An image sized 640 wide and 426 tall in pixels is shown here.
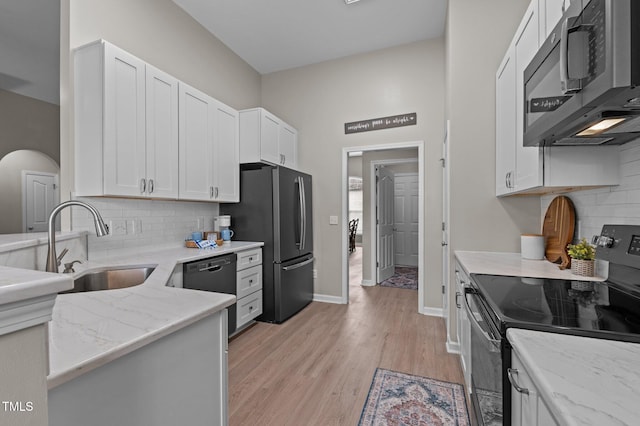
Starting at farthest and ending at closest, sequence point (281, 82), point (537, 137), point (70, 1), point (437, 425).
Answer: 1. point (281, 82)
2. point (70, 1)
3. point (437, 425)
4. point (537, 137)

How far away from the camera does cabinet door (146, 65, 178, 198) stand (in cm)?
246

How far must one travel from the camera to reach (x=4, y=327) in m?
0.41

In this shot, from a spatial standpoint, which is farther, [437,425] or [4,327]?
[437,425]

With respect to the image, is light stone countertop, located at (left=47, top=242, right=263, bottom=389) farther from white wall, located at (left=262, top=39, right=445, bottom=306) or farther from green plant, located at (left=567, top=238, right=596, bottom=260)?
white wall, located at (left=262, top=39, right=445, bottom=306)

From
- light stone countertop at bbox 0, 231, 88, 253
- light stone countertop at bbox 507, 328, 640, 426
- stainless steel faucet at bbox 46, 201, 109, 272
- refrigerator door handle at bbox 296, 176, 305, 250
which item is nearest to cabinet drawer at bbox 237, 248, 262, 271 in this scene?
refrigerator door handle at bbox 296, 176, 305, 250

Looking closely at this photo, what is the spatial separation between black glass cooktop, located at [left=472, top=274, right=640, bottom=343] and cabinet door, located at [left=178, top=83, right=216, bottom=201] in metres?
2.53

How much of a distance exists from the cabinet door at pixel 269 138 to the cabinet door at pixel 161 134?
3.37 feet

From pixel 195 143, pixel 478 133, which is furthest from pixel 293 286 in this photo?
pixel 478 133

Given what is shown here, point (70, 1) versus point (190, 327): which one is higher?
point (70, 1)

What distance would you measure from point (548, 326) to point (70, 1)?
3390 mm

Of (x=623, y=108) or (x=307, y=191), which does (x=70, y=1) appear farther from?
(x=623, y=108)

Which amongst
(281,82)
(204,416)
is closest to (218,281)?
(204,416)

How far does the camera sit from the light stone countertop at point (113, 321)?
690mm

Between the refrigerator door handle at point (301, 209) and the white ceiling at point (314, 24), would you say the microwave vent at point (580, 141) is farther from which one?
the refrigerator door handle at point (301, 209)
